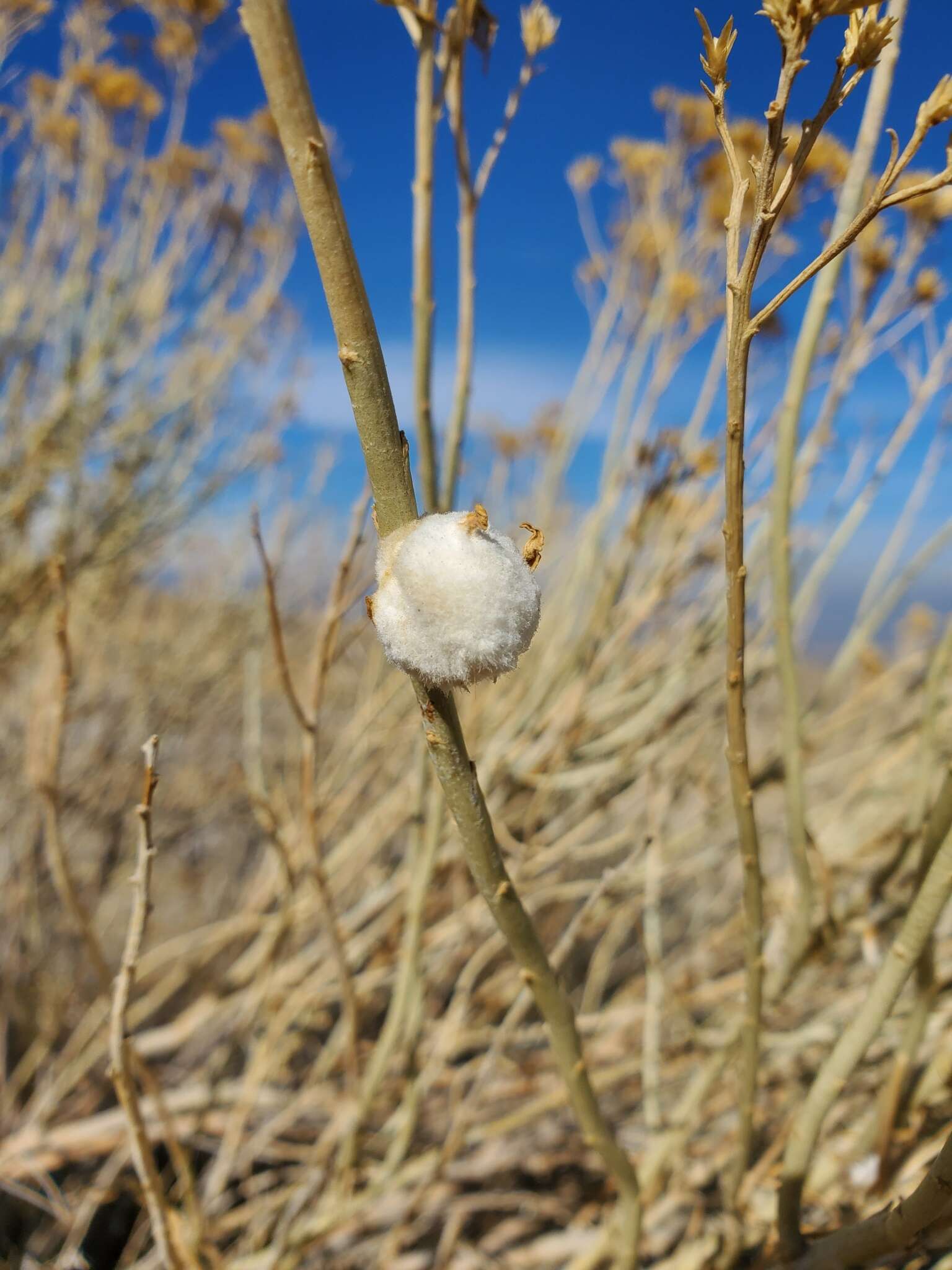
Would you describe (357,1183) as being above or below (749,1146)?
above

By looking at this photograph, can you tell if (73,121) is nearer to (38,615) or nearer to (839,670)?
(38,615)

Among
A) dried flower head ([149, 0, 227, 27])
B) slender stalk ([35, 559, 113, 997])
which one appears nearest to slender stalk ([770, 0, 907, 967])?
slender stalk ([35, 559, 113, 997])

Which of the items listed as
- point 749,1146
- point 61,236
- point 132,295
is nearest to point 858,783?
point 749,1146

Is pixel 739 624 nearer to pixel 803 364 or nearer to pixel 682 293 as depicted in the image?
pixel 803 364

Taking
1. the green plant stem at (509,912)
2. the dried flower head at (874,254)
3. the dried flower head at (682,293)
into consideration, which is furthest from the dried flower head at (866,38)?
the dried flower head at (682,293)

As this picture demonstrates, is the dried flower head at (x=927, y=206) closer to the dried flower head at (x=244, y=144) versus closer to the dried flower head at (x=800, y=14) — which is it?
the dried flower head at (x=800, y=14)

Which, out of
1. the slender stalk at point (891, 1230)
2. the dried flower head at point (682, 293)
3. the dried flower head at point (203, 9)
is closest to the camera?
the slender stalk at point (891, 1230)

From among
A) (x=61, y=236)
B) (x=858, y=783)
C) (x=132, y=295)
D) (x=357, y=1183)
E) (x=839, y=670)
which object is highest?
(x=61, y=236)

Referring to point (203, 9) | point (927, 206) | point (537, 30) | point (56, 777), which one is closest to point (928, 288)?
point (927, 206)
